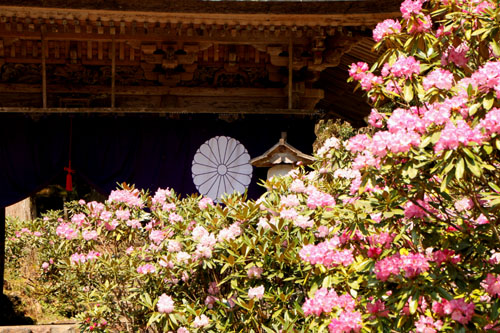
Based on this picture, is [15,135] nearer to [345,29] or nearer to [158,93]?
[158,93]

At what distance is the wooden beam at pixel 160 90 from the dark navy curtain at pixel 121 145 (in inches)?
15.9

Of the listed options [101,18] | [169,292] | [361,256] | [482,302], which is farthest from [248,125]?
[482,302]

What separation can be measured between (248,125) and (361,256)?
5148 mm

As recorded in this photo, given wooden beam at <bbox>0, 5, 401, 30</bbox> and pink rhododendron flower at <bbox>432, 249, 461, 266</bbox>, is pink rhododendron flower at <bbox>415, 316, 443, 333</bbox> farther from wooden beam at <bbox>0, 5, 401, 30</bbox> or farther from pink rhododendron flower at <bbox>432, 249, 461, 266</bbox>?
wooden beam at <bbox>0, 5, 401, 30</bbox>

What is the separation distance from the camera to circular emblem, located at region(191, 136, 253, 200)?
352 inches

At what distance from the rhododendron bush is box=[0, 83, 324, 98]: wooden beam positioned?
3.59m

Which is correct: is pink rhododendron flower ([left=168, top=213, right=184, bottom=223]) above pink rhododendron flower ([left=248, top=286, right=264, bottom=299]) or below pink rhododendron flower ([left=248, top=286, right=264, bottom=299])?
above

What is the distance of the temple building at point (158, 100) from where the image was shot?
28.2 feet

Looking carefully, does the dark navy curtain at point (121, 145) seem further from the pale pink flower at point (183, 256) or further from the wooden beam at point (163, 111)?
the pale pink flower at point (183, 256)

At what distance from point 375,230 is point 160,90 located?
5585 mm

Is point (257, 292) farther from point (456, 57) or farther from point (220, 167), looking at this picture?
point (220, 167)

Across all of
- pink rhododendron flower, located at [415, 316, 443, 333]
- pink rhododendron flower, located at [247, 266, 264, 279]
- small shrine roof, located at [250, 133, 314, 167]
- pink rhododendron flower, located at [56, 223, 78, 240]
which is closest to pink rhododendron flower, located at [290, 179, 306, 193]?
pink rhododendron flower, located at [247, 266, 264, 279]

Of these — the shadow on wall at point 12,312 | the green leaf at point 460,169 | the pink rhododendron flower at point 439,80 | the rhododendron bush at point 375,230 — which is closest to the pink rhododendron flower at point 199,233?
the rhododendron bush at point 375,230

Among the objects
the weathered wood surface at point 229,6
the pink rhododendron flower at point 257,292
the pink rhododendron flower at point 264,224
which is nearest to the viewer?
the pink rhododendron flower at point 257,292
